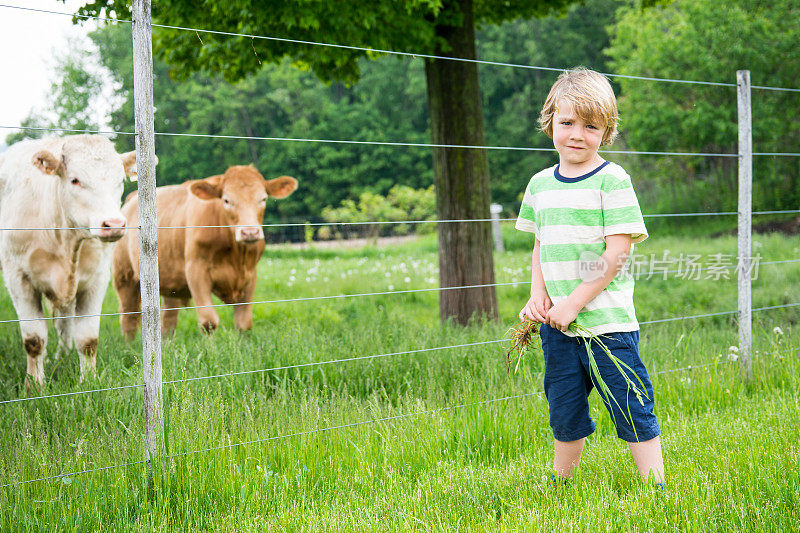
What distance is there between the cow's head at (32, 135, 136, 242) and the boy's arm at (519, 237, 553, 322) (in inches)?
115

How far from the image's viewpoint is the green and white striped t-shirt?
8.93 feet


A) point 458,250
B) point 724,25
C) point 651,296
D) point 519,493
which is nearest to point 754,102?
point 724,25

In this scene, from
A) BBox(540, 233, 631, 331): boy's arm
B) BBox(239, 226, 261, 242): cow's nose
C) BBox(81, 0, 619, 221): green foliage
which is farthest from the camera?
BBox(81, 0, 619, 221): green foliage

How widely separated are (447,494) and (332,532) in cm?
57

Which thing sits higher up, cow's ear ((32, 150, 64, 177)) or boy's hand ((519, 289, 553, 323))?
cow's ear ((32, 150, 64, 177))

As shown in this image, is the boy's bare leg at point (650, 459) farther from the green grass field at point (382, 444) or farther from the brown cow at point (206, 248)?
the brown cow at point (206, 248)

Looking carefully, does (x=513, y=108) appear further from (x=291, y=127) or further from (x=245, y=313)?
(x=245, y=313)

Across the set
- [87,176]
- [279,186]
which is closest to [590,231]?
[87,176]

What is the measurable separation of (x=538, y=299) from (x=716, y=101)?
2269cm

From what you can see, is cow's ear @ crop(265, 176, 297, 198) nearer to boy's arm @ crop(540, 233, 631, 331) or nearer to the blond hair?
the blond hair

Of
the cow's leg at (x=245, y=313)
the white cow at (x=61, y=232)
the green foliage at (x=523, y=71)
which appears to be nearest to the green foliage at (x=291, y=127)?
the green foliage at (x=523, y=71)

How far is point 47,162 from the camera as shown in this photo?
14.8ft

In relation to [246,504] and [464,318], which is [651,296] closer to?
[464,318]

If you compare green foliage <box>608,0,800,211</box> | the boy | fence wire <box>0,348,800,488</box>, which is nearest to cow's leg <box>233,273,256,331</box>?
fence wire <box>0,348,800,488</box>
